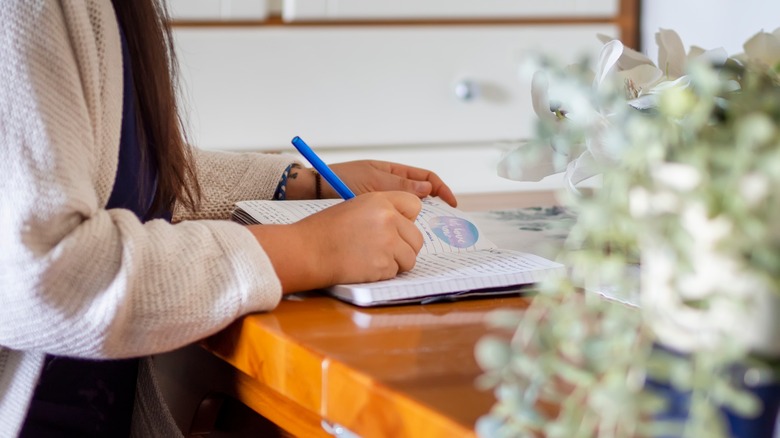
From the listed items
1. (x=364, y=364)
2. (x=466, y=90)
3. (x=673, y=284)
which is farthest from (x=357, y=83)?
(x=673, y=284)

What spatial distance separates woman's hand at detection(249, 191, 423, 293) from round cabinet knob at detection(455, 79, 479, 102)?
1266mm

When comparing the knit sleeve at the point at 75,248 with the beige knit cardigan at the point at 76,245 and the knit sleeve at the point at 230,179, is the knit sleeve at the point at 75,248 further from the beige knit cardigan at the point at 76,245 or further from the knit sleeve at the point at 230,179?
the knit sleeve at the point at 230,179

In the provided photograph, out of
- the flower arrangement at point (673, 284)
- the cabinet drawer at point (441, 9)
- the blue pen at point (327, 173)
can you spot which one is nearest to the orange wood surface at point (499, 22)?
the cabinet drawer at point (441, 9)

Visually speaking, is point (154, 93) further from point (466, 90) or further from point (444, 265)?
point (466, 90)

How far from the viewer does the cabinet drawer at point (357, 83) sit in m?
1.79

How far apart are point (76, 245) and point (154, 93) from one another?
232mm

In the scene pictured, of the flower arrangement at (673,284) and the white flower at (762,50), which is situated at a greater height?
the white flower at (762,50)

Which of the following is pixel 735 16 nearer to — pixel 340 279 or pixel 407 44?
pixel 407 44

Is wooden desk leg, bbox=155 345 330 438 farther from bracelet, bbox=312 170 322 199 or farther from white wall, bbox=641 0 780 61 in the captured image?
white wall, bbox=641 0 780 61

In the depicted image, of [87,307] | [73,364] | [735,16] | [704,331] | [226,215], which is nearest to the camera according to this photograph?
[704,331]

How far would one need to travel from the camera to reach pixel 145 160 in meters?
0.83

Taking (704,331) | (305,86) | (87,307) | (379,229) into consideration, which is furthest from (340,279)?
(305,86)

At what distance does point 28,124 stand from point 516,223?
18.5 inches

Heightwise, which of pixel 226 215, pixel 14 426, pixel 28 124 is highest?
pixel 28 124
